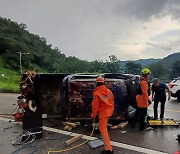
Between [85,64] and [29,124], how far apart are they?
A: 359ft

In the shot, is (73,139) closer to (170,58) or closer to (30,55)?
(30,55)

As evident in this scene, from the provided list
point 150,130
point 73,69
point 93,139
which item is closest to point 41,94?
point 93,139

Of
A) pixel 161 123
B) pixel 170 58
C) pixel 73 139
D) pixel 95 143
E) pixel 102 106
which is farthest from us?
pixel 170 58

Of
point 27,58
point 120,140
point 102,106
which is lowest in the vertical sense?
point 120,140

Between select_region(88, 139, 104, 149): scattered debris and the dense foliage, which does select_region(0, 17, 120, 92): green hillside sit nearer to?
the dense foliage

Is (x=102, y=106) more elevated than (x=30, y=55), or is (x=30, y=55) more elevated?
(x=30, y=55)

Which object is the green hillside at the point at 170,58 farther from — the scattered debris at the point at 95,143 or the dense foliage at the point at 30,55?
the scattered debris at the point at 95,143

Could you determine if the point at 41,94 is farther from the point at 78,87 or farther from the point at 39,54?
the point at 39,54

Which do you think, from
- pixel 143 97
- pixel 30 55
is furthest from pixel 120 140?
pixel 30 55

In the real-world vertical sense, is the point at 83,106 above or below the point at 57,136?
above

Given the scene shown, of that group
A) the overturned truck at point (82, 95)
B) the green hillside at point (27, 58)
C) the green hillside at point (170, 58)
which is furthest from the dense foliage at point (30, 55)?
the overturned truck at point (82, 95)

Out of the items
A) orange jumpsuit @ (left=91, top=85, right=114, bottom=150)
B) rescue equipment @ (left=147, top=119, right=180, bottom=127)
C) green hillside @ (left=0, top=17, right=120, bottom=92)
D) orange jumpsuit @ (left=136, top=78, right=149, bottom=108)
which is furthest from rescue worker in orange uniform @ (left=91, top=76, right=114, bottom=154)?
green hillside @ (left=0, top=17, right=120, bottom=92)

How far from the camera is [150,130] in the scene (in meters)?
6.96

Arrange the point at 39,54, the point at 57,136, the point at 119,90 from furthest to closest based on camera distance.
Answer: the point at 39,54
the point at 119,90
the point at 57,136
